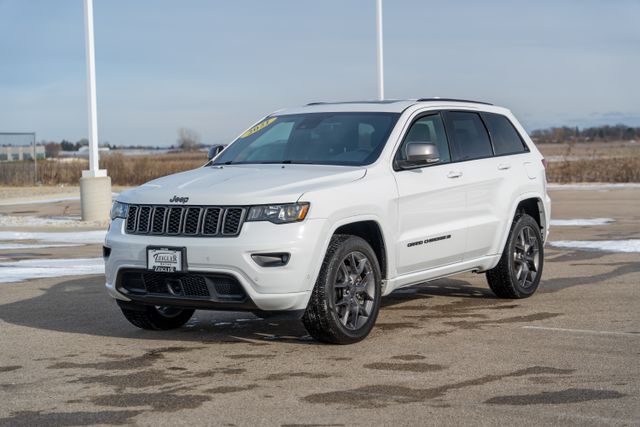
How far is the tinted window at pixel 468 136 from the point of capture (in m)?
9.64

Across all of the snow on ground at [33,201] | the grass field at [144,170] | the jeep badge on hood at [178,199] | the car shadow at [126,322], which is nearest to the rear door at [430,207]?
the car shadow at [126,322]

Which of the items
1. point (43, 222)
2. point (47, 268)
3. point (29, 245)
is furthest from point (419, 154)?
point (43, 222)

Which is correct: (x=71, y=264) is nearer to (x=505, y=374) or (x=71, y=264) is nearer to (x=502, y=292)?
(x=502, y=292)

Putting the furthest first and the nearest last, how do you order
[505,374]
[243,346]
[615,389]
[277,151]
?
[277,151]
[243,346]
[505,374]
[615,389]

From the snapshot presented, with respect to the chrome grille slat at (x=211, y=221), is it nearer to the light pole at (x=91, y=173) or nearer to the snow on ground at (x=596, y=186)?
the light pole at (x=91, y=173)

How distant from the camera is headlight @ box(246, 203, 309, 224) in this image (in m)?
7.50

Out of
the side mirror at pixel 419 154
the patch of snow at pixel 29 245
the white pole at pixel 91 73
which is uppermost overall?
the white pole at pixel 91 73

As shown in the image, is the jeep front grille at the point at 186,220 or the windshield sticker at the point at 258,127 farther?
the windshield sticker at the point at 258,127

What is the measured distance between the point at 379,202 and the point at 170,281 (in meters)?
1.78

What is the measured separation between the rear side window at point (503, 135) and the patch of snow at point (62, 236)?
8.89m

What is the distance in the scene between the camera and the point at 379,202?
8.27m

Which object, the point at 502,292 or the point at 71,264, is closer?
the point at 502,292

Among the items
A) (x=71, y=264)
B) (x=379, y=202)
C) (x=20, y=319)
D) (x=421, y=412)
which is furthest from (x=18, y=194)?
(x=421, y=412)

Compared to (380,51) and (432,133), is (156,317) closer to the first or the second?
(432,133)
